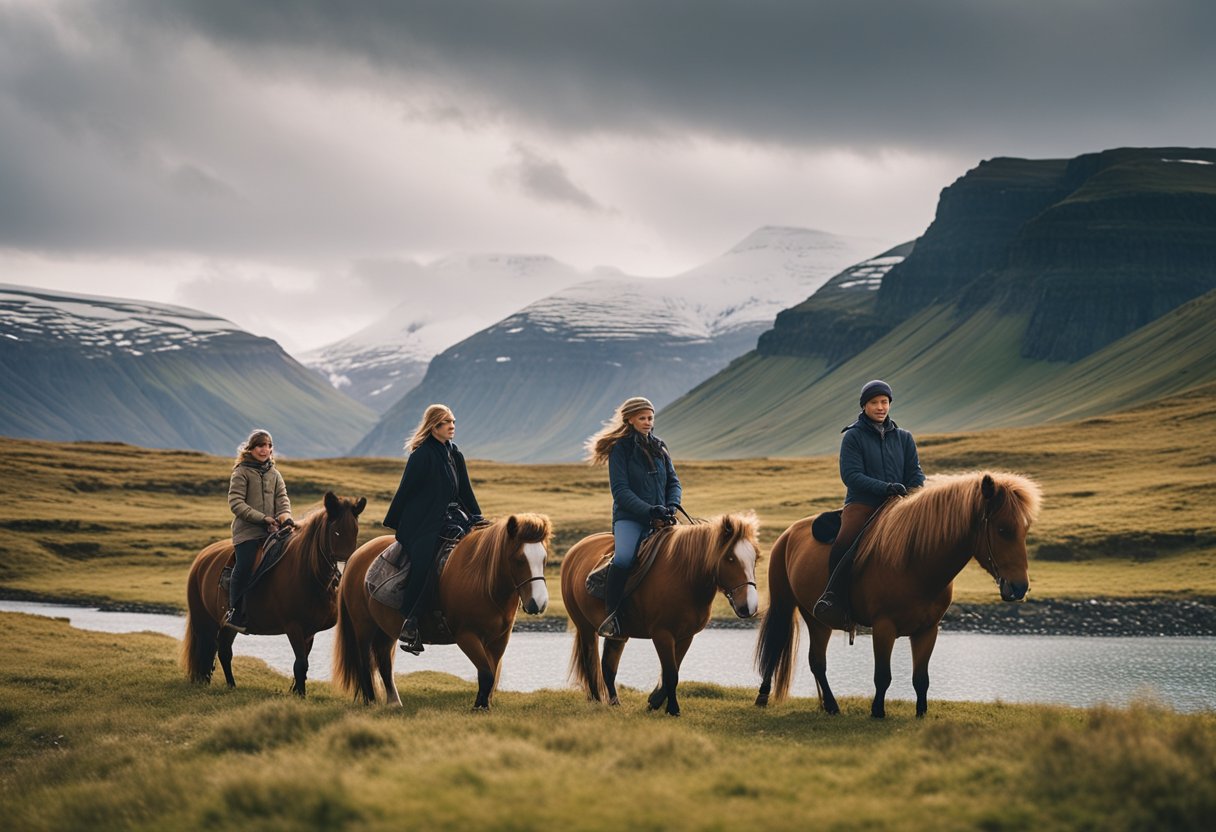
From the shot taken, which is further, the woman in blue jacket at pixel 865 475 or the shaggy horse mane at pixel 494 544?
the woman in blue jacket at pixel 865 475

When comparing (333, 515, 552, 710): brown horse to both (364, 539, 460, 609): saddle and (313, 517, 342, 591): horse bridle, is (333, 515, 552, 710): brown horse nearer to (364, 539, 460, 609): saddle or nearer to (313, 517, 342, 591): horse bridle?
(364, 539, 460, 609): saddle

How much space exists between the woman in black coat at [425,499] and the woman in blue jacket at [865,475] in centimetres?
533

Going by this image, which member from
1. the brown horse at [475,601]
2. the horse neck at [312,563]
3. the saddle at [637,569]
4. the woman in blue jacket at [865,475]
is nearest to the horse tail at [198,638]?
the horse neck at [312,563]

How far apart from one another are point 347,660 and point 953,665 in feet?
84.6

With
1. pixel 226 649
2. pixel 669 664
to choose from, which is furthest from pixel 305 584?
pixel 669 664

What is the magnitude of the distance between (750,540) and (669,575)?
1.33 meters

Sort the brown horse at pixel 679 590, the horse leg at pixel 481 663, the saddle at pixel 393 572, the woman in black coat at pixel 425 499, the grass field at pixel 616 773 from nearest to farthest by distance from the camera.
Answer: the grass field at pixel 616 773, the brown horse at pixel 679 590, the horse leg at pixel 481 663, the woman in black coat at pixel 425 499, the saddle at pixel 393 572

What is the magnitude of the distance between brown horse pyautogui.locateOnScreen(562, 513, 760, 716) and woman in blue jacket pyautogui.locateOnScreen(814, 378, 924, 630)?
4.32 feet

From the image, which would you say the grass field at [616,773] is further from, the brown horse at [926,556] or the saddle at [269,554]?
the saddle at [269,554]

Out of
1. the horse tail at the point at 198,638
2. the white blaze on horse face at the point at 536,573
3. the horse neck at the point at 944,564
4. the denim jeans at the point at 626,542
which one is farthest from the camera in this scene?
the horse tail at the point at 198,638

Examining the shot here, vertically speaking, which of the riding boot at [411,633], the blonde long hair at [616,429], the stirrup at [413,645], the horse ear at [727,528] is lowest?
the stirrup at [413,645]

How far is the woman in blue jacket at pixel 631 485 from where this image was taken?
1515 centimetres

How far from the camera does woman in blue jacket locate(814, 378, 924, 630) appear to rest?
48.5 ft

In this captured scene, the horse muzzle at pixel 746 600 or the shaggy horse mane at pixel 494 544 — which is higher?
the shaggy horse mane at pixel 494 544
